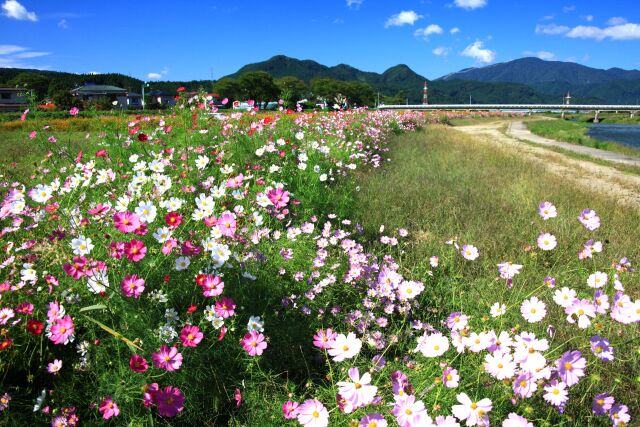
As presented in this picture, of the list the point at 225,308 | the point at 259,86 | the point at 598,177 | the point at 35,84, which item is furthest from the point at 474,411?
the point at 259,86

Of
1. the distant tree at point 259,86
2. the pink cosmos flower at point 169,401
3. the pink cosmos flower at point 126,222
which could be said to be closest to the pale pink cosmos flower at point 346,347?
the pink cosmos flower at point 169,401

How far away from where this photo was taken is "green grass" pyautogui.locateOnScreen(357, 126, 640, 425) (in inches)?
72.7

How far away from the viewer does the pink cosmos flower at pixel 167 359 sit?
135 cm

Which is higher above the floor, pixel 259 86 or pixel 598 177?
pixel 259 86

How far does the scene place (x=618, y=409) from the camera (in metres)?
1.29

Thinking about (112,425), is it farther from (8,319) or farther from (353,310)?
(353,310)

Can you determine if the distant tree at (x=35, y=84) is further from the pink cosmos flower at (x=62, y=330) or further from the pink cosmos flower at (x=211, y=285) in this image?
the pink cosmos flower at (x=211, y=285)

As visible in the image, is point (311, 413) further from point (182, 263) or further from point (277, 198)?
point (277, 198)

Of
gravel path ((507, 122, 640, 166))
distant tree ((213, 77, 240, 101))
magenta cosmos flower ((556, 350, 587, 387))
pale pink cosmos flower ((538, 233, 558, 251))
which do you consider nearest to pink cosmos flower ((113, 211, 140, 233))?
magenta cosmos flower ((556, 350, 587, 387))

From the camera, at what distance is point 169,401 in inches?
52.1

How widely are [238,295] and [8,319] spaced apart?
919 millimetres

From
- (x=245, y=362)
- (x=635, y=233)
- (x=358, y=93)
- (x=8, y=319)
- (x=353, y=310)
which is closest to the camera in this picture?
(x=8, y=319)

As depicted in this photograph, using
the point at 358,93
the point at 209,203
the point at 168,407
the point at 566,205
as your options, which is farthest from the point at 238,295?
the point at 358,93

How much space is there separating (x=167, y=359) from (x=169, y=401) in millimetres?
132
